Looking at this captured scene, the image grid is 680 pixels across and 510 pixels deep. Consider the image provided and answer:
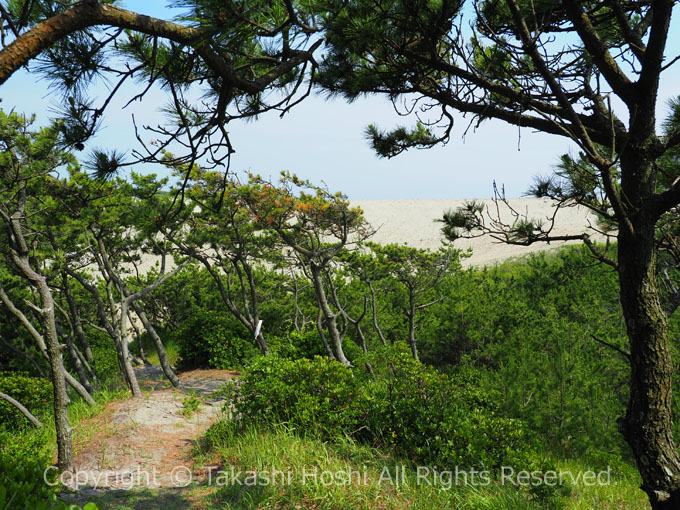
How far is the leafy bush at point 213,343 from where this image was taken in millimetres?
10419

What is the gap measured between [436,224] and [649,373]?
3157 cm

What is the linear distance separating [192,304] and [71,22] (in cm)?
1163

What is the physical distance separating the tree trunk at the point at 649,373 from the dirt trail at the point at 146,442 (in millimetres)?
3957

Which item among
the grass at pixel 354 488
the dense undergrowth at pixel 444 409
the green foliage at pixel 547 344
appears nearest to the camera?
the grass at pixel 354 488

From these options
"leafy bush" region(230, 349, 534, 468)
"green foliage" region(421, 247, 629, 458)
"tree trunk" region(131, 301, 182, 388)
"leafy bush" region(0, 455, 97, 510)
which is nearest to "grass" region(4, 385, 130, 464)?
"tree trunk" region(131, 301, 182, 388)

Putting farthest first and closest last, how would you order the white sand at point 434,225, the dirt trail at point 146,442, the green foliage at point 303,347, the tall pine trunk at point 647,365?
the white sand at point 434,225, the green foliage at point 303,347, the dirt trail at point 146,442, the tall pine trunk at point 647,365

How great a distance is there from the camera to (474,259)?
25734 mm

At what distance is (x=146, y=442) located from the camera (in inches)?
236

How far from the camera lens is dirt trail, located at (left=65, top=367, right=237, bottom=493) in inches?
202

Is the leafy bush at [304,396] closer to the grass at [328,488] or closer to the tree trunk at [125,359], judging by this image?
the grass at [328,488]

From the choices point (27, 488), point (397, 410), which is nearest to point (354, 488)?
point (397, 410)

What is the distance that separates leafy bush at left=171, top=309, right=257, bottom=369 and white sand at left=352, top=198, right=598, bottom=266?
43.4 ft

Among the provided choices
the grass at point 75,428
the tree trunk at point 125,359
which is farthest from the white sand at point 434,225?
the grass at point 75,428

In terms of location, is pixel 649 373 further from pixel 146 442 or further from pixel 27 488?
pixel 146 442
